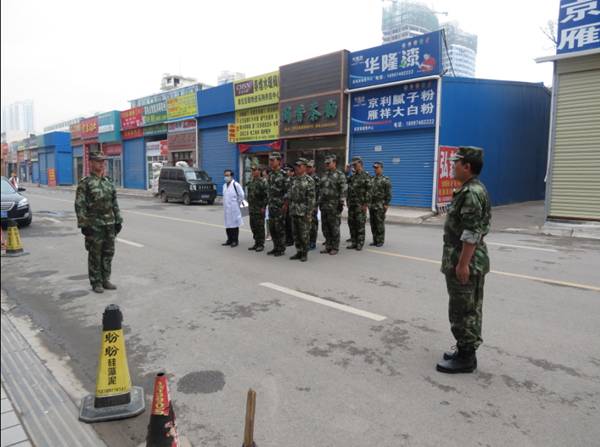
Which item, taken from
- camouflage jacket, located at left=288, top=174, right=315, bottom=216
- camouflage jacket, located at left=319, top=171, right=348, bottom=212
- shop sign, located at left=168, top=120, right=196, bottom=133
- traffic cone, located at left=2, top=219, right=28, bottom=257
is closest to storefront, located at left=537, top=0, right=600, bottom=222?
camouflage jacket, located at left=319, top=171, right=348, bottom=212

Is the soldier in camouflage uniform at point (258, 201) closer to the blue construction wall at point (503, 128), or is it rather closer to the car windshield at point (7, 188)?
the car windshield at point (7, 188)

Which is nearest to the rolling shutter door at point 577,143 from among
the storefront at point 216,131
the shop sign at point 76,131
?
→ the storefront at point 216,131

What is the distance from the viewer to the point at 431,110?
54.5 ft

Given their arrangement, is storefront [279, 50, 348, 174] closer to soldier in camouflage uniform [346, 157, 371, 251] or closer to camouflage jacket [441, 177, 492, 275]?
soldier in camouflage uniform [346, 157, 371, 251]

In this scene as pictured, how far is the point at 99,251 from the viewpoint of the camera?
20.6 feet

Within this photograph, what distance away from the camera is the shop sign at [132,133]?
34.5 m

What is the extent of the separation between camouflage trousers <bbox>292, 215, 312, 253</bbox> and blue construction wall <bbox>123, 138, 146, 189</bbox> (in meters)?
28.7

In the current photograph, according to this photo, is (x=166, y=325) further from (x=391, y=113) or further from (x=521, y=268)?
(x=391, y=113)

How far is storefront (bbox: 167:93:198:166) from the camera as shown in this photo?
1134 inches

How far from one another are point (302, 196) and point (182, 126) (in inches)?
945

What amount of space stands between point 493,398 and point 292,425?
1496 millimetres

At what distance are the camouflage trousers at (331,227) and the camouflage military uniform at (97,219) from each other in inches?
154

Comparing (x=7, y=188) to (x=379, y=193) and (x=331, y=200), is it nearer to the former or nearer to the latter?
(x=331, y=200)

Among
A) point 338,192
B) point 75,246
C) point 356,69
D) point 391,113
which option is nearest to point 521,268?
point 338,192
